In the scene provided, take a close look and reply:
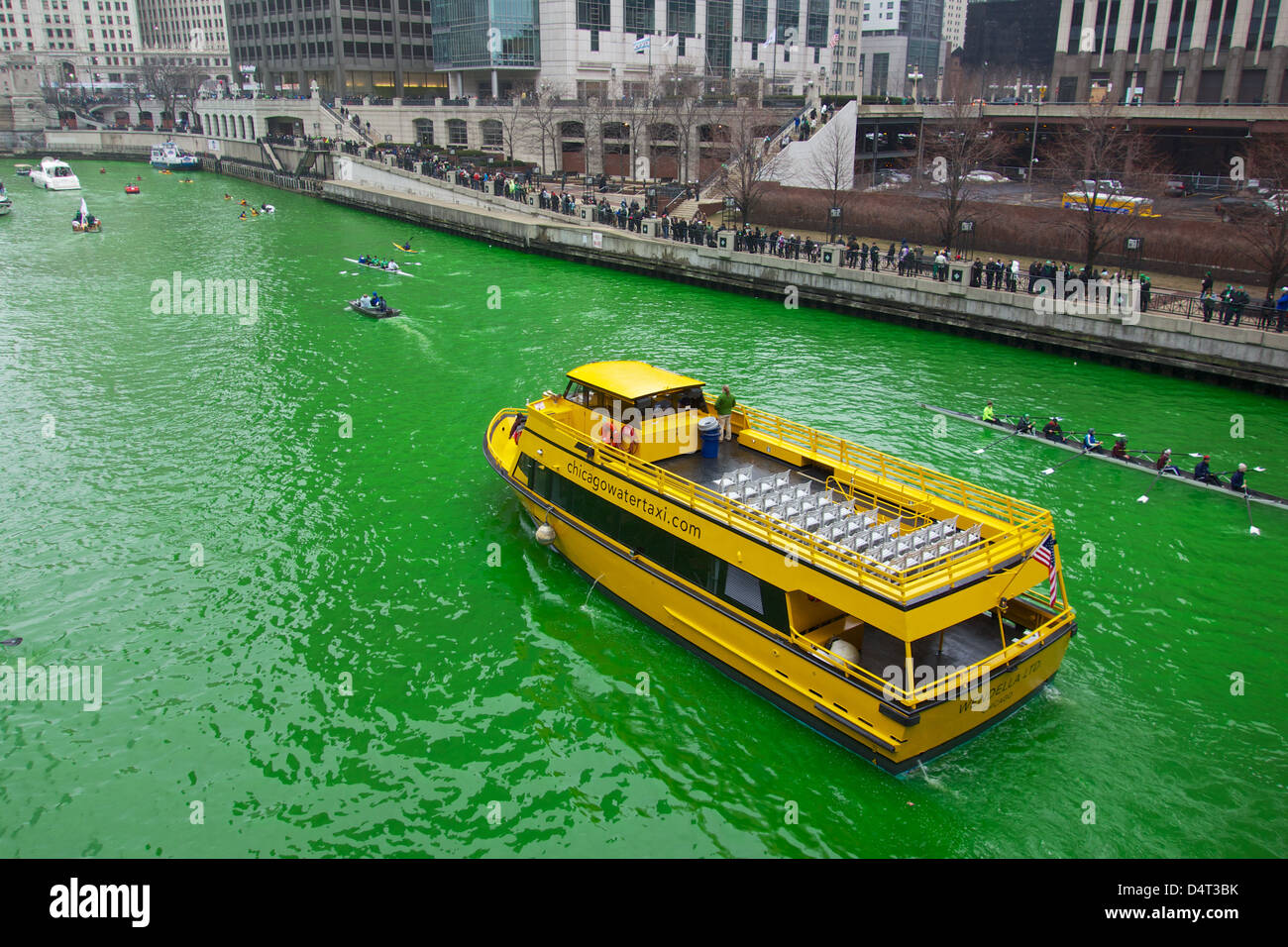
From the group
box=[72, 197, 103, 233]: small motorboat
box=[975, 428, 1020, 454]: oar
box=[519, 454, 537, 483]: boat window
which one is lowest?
box=[975, 428, 1020, 454]: oar

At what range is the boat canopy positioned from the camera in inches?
773

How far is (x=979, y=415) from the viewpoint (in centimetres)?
3089

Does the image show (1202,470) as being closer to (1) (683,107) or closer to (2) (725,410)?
(2) (725,410)

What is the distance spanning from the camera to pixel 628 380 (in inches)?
792

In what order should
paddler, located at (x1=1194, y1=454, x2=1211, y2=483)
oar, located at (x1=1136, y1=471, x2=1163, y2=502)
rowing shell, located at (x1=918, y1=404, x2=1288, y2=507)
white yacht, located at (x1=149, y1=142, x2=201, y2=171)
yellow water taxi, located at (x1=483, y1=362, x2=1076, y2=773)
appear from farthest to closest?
white yacht, located at (x1=149, y1=142, x2=201, y2=171), paddler, located at (x1=1194, y1=454, x2=1211, y2=483), oar, located at (x1=1136, y1=471, x2=1163, y2=502), rowing shell, located at (x1=918, y1=404, x2=1288, y2=507), yellow water taxi, located at (x1=483, y1=362, x2=1076, y2=773)

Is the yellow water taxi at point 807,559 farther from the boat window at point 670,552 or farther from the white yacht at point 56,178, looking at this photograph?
the white yacht at point 56,178

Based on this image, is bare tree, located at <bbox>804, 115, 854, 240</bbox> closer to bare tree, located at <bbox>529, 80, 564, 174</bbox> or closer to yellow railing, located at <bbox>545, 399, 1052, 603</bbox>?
bare tree, located at <bbox>529, 80, 564, 174</bbox>

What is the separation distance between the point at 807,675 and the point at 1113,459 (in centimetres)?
1659

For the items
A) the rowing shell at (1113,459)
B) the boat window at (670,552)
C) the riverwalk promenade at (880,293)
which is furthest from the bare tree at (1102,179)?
the boat window at (670,552)

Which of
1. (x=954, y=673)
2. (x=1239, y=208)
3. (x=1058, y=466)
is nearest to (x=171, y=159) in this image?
(x=1239, y=208)

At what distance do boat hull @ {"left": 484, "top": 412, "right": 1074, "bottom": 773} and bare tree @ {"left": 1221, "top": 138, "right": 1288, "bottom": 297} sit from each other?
1216 inches

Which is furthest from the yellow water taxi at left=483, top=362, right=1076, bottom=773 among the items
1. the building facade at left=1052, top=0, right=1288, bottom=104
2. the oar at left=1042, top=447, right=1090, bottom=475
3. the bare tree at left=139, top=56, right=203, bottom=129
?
the bare tree at left=139, top=56, right=203, bottom=129

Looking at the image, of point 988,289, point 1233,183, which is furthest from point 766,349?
point 1233,183

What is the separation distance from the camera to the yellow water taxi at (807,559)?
13.9 m
